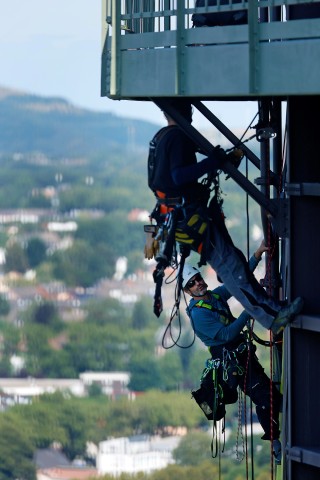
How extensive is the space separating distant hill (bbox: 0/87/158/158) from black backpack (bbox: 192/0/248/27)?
294ft

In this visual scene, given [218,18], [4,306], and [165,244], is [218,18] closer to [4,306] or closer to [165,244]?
[165,244]

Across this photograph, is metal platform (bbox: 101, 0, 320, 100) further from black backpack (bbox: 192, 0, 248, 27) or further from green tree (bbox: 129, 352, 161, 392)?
green tree (bbox: 129, 352, 161, 392)

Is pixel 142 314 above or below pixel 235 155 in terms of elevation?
below

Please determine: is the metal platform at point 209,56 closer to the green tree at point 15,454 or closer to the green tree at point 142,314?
the green tree at point 15,454

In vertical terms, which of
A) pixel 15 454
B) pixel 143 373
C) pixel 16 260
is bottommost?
pixel 15 454

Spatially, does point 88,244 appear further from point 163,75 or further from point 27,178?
point 163,75

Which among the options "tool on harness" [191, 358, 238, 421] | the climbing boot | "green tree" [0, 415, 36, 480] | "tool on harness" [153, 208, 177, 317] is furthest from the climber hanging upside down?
"green tree" [0, 415, 36, 480]

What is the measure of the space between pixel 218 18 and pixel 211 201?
1.34 metres

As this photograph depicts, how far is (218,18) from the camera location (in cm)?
1016

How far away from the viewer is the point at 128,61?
9.94 metres

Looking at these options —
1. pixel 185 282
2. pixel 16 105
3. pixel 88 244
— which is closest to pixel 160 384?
pixel 88 244

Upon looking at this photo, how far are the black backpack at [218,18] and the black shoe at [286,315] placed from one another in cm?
201

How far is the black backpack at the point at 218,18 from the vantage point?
10.1 m

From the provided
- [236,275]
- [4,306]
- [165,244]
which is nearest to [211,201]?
[165,244]
